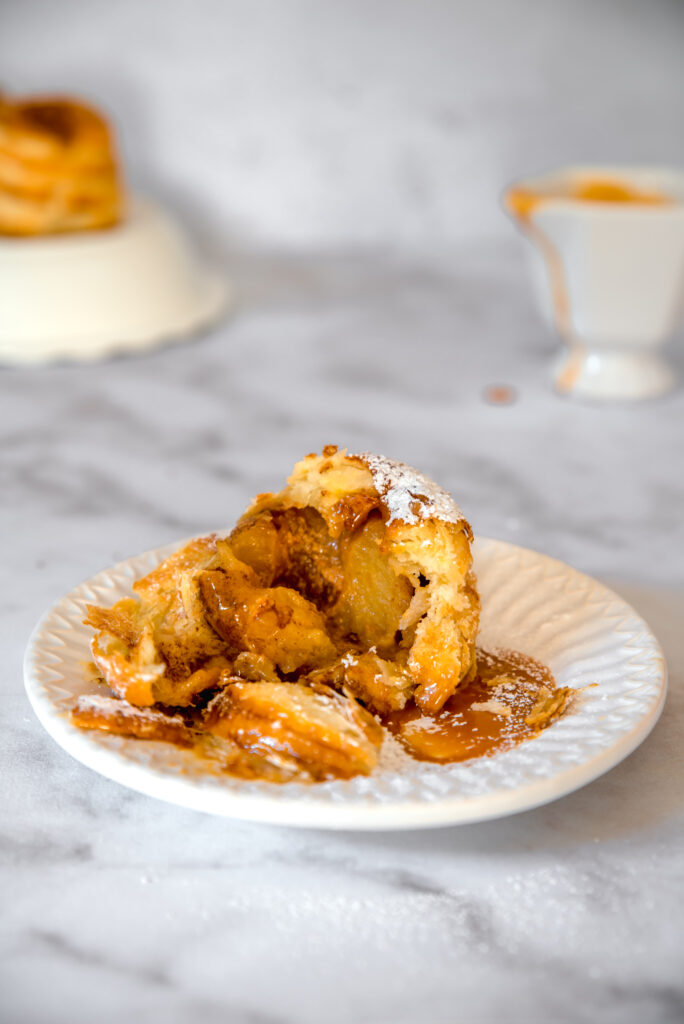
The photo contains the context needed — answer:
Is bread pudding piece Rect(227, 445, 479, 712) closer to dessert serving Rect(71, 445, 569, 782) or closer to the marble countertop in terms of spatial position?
dessert serving Rect(71, 445, 569, 782)

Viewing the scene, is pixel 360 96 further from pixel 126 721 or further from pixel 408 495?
pixel 126 721

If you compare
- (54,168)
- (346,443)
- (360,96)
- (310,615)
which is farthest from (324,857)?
(360,96)

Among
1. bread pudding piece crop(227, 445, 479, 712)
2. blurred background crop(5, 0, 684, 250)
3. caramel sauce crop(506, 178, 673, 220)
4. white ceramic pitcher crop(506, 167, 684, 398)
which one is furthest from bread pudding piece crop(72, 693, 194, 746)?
blurred background crop(5, 0, 684, 250)

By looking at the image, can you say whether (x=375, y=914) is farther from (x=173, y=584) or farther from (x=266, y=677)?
(x=173, y=584)

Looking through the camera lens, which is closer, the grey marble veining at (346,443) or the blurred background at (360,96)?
the grey marble veining at (346,443)

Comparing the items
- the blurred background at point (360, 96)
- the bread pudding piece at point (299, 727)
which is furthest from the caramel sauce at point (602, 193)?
the bread pudding piece at point (299, 727)

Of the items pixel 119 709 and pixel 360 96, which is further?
pixel 360 96

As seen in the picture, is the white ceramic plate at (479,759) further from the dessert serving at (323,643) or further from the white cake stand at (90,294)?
the white cake stand at (90,294)
